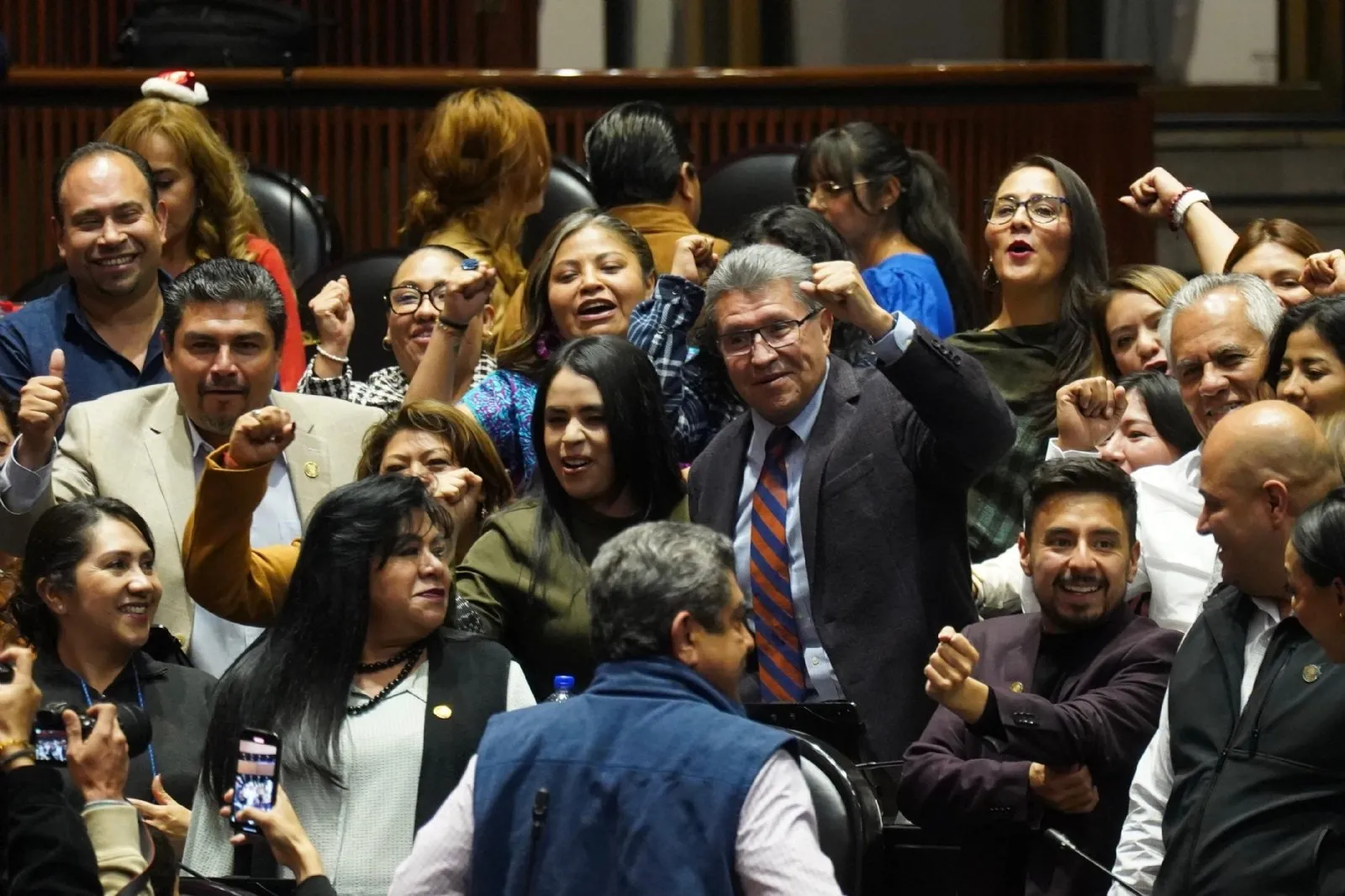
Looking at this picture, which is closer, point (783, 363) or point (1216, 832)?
point (1216, 832)

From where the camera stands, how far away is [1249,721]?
371 cm

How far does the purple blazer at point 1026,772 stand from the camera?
4.06m

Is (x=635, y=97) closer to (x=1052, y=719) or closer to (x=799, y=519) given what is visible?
(x=799, y=519)

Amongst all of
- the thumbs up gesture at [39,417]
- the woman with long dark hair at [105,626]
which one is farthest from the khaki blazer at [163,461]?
the woman with long dark hair at [105,626]

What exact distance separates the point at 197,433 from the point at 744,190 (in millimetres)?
2423

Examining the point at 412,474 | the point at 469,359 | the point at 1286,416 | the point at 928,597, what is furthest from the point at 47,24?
the point at 1286,416

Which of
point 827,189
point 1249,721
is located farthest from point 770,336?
point 827,189

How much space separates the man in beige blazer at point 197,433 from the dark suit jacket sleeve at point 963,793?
1.35 metres

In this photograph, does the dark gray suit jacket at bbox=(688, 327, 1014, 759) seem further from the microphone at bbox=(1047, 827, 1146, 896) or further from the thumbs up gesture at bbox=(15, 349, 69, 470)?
the thumbs up gesture at bbox=(15, 349, 69, 470)

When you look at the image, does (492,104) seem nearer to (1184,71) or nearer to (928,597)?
(928,597)

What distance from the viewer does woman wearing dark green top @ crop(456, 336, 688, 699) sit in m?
4.48

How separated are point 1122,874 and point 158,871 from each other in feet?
4.70

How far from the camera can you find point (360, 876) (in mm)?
3906

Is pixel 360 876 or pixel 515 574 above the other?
pixel 515 574
